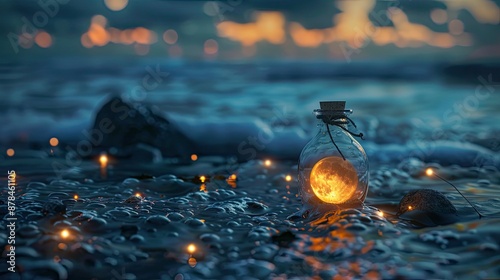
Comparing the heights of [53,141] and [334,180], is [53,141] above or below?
above

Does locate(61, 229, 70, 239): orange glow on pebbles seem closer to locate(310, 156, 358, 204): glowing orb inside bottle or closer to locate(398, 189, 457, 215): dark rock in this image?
locate(310, 156, 358, 204): glowing orb inside bottle

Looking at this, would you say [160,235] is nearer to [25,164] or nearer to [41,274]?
[41,274]

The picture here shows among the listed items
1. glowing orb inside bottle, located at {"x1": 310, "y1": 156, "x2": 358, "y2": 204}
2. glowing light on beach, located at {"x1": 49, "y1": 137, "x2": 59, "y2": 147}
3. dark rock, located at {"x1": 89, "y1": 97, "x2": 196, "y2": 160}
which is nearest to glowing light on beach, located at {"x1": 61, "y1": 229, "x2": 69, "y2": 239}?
glowing orb inside bottle, located at {"x1": 310, "y1": 156, "x2": 358, "y2": 204}

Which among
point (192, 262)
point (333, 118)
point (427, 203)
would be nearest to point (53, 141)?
point (333, 118)

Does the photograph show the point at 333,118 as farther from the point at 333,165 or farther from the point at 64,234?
the point at 64,234

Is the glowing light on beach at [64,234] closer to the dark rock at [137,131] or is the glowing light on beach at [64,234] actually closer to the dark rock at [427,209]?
the dark rock at [427,209]

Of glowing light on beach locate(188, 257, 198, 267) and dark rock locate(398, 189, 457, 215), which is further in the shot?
dark rock locate(398, 189, 457, 215)
